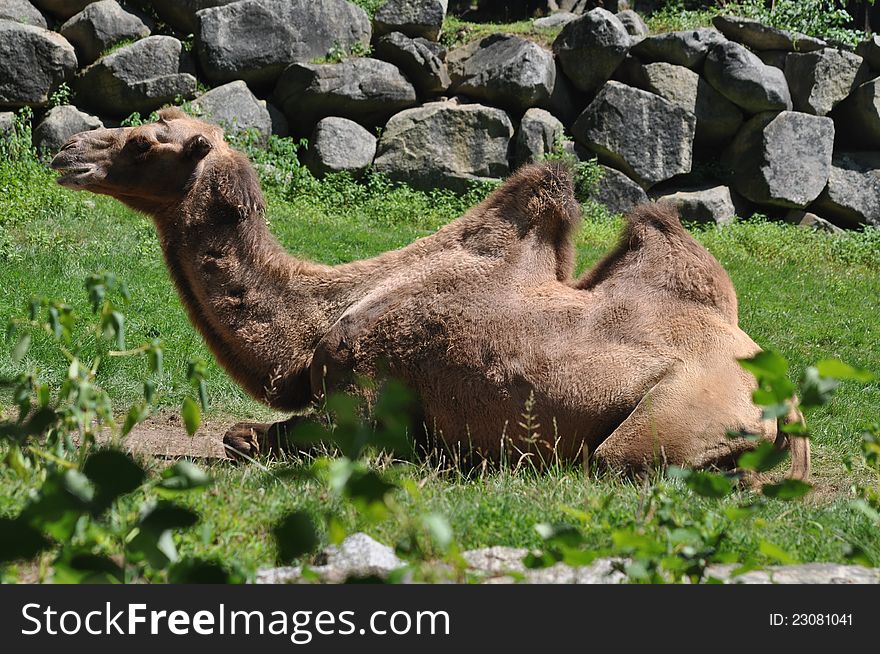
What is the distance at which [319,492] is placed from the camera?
4.20 m

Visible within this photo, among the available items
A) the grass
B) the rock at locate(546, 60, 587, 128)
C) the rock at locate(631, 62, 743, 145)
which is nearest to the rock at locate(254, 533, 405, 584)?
the grass

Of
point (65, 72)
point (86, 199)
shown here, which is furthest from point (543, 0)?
point (86, 199)

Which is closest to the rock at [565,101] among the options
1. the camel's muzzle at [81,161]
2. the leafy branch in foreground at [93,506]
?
the camel's muzzle at [81,161]

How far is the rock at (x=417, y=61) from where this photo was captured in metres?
17.3

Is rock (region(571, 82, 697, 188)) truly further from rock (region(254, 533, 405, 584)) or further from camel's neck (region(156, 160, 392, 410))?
rock (region(254, 533, 405, 584))

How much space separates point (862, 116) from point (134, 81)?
11887 millimetres

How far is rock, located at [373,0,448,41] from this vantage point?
703 inches

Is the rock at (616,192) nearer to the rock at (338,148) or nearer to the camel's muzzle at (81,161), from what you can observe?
the rock at (338,148)

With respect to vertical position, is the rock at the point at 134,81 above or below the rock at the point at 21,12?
below

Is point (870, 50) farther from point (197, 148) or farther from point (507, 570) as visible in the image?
point (507, 570)

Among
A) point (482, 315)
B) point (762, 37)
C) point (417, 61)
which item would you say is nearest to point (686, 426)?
point (482, 315)

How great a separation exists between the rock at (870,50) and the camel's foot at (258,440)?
51.7ft

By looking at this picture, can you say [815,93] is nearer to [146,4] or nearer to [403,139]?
[403,139]

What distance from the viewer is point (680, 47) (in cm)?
1761
